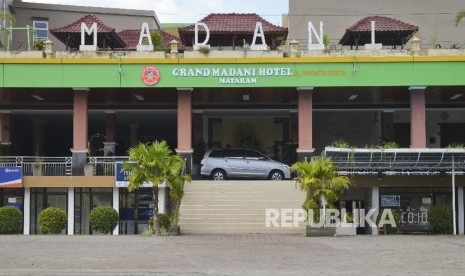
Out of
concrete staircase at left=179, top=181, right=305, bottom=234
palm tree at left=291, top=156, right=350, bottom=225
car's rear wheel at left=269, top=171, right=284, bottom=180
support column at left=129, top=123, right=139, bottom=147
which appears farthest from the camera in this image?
support column at left=129, top=123, right=139, bottom=147

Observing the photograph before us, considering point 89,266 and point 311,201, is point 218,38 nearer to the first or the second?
point 311,201

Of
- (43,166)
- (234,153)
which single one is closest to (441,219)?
(234,153)

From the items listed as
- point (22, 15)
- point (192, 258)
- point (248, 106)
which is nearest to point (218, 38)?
point (248, 106)

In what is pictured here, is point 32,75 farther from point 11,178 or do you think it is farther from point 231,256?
point 231,256

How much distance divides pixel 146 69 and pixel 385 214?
12053mm

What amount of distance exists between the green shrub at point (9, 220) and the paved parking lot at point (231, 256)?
109 inches

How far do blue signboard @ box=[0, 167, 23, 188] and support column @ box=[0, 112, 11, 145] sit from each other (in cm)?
853

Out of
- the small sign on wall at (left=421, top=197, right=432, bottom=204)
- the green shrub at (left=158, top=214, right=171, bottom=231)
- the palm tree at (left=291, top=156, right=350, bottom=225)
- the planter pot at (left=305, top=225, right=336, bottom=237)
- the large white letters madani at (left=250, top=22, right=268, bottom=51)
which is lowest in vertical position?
the planter pot at (left=305, top=225, right=336, bottom=237)

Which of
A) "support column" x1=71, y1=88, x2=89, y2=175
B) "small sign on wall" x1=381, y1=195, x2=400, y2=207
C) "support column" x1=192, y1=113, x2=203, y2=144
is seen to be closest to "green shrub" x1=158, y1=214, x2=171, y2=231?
"support column" x1=71, y1=88, x2=89, y2=175

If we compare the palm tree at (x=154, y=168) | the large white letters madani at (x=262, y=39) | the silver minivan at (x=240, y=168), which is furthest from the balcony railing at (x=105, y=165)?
the large white letters madani at (x=262, y=39)

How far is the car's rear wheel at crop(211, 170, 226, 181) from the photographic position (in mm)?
33156

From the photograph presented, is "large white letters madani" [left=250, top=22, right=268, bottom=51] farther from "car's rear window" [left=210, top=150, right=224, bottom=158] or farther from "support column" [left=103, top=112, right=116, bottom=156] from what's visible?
"support column" [left=103, top=112, right=116, bottom=156]

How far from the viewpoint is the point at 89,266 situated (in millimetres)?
15664

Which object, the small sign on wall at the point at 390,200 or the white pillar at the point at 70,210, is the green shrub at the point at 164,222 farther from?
the small sign on wall at the point at 390,200
